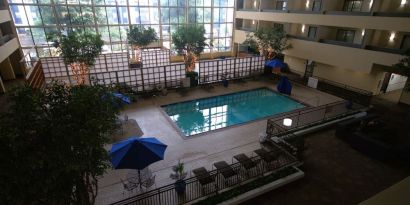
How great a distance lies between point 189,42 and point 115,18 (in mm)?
10954

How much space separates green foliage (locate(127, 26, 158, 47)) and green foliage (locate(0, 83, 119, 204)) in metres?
21.4

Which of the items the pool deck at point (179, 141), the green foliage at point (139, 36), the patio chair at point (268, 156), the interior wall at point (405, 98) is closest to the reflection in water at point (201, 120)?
the pool deck at point (179, 141)

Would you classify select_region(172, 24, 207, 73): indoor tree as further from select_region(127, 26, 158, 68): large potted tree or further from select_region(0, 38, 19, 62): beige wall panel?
select_region(0, 38, 19, 62): beige wall panel

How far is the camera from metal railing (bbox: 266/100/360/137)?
13.3 meters

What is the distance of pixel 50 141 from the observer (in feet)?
17.1

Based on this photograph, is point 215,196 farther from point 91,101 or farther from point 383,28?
point 383,28

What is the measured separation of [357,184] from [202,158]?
6.86 m

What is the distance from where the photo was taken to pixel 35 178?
494 centimetres

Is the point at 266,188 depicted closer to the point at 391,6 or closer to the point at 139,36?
the point at 391,6

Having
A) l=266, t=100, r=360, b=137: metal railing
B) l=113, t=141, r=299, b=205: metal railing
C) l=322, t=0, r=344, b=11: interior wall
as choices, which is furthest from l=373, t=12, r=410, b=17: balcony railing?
l=113, t=141, r=299, b=205: metal railing

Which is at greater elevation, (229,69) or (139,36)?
(139,36)

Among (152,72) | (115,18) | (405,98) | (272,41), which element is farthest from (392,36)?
(115,18)

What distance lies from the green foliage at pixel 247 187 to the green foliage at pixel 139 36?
2098 centimetres

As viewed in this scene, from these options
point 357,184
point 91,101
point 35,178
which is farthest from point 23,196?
point 357,184
